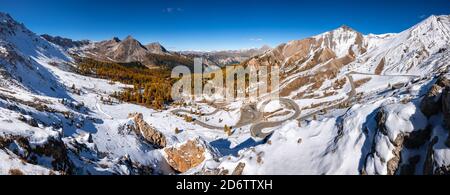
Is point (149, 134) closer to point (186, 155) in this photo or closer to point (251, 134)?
point (186, 155)

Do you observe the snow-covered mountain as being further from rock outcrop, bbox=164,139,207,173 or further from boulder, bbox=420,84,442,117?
rock outcrop, bbox=164,139,207,173

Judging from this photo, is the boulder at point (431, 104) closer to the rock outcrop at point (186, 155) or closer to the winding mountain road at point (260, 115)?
the rock outcrop at point (186, 155)

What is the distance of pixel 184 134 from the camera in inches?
3853

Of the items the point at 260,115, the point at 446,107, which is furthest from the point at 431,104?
the point at 260,115

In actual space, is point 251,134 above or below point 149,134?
below

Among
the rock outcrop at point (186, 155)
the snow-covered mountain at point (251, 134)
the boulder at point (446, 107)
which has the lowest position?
the rock outcrop at point (186, 155)

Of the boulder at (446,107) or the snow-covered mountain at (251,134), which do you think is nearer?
the boulder at (446,107)

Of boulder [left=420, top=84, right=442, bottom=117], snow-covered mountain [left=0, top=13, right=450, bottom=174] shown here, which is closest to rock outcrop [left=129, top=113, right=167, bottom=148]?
snow-covered mountain [left=0, top=13, right=450, bottom=174]

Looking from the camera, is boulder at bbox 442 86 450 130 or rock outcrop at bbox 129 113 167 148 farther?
rock outcrop at bbox 129 113 167 148

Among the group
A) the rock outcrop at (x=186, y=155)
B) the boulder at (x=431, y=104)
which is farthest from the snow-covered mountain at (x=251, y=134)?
the rock outcrop at (x=186, y=155)

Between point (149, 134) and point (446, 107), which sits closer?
point (446, 107)

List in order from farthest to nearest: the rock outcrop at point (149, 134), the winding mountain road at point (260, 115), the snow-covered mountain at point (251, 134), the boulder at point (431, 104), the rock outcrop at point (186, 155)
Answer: the winding mountain road at point (260, 115) < the rock outcrop at point (149, 134) < the rock outcrop at point (186, 155) < the snow-covered mountain at point (251, 134) < the boulder at point (431, 104)
